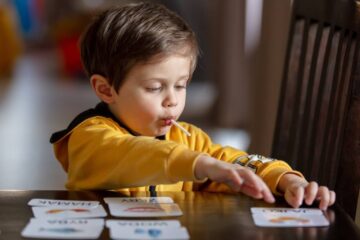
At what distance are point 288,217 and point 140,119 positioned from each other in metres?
0.43

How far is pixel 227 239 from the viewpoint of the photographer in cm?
118

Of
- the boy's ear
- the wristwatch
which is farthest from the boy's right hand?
the boy's ear

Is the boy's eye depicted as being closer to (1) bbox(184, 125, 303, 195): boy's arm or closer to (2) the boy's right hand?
(1) bbox(184, 125, 303, 195): boy's arm

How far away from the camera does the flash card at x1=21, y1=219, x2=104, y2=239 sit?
118 cm

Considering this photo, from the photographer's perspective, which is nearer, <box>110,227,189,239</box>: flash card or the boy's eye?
<box>110,227,189,239</box>: flash card

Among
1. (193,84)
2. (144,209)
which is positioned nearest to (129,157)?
(144,209)

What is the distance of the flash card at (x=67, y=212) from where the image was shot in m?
1.28

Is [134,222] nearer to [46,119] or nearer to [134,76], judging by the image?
[134,76]

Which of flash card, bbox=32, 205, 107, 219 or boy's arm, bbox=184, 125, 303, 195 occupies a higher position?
boy's arm, bbox=184, 125, 303, 195

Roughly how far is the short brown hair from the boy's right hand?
0.35 m

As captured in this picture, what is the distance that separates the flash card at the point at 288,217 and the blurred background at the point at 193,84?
0.72m

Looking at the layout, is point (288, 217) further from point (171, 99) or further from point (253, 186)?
point (171, 99)

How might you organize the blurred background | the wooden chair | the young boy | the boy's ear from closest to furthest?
the young boy < the wooden chair < the boy's ear < the blurred background

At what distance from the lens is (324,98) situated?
1731 millimetres
